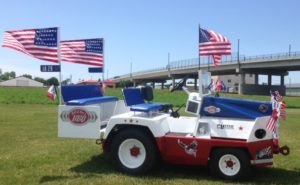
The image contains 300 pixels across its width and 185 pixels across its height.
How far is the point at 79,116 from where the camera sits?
7.60 meters

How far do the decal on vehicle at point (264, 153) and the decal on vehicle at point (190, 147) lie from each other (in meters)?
0.98

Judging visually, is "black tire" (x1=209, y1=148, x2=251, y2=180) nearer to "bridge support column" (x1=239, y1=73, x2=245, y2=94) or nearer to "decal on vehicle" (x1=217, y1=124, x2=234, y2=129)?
"decal on vehicle" (x1=217, y1=124, x2=234, y2=129)

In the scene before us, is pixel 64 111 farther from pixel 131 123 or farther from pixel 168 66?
pixel 168 66

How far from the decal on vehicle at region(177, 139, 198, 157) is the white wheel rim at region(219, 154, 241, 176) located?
440 millimetres

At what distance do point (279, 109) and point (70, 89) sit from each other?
149 inches

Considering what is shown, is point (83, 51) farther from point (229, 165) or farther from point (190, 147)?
point (229, 165)

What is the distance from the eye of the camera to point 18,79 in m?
137

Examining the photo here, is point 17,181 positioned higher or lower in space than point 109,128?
lower

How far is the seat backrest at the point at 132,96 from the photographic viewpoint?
798 centimetres

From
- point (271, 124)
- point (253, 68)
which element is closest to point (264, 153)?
point (271, 124)

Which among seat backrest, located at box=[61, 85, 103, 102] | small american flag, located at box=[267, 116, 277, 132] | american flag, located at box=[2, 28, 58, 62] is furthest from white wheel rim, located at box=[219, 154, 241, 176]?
american flag, located at box=[2, 28, 58, 62]

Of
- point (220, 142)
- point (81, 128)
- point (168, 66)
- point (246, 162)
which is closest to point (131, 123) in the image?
point (81, 128)

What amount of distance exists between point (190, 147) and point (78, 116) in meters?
2.00

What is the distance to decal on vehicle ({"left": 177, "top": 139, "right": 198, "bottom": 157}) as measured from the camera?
23.4 feet
